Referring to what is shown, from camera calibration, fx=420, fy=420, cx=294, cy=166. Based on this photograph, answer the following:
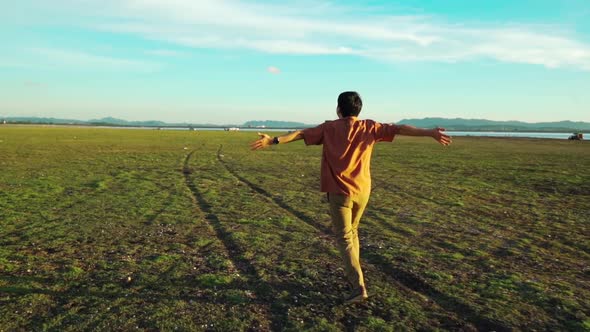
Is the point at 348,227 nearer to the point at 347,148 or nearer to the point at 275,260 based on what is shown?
the point at 347,148

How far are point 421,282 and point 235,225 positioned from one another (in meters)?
5.07

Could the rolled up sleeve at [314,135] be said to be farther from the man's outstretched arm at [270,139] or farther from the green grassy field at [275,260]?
the green grassy field at [275,260]

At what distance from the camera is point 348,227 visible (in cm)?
567

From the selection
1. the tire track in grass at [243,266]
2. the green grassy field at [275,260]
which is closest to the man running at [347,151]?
the green grassy field at [275,260]

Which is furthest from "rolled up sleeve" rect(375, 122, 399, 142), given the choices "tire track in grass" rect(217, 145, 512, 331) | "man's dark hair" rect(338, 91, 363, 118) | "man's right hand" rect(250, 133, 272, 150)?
"tire track in grass" rect(217, 145, 512, 331)

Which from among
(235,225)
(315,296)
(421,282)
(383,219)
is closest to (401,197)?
(383,219)

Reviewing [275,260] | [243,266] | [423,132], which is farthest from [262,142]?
[275,260]

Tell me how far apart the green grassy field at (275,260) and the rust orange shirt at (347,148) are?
5.60 feet

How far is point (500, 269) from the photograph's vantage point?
7516 mm

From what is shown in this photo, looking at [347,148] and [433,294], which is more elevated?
[347,148]

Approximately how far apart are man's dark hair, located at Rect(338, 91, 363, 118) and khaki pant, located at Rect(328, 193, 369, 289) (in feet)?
3.73

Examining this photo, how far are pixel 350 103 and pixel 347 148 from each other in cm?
60

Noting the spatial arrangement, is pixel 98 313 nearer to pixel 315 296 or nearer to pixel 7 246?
pixel 315 296

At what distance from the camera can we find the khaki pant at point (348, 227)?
219 inches
